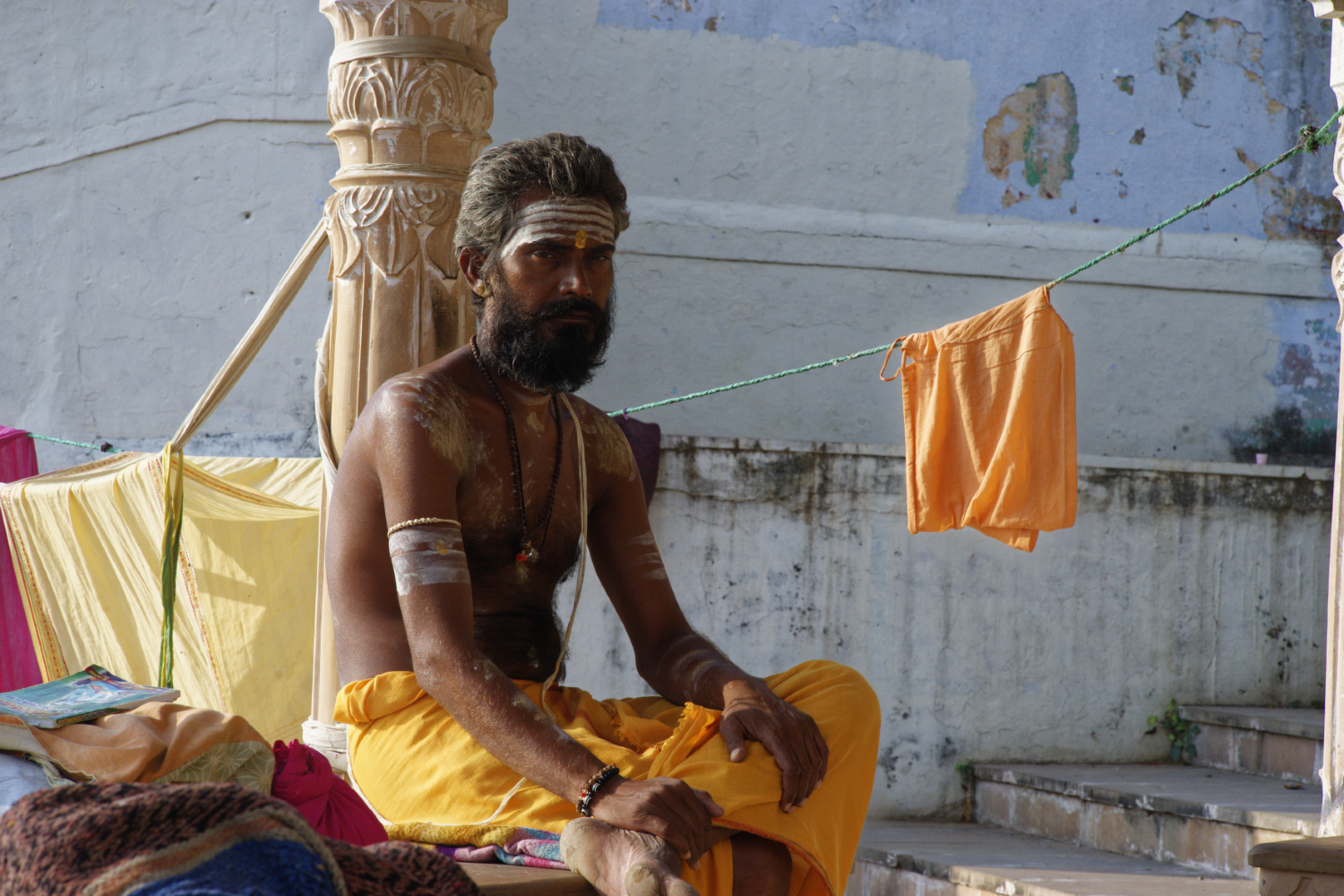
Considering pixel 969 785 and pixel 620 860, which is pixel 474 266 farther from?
pixel 969 785

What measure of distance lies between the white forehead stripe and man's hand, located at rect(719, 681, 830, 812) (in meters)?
0.98

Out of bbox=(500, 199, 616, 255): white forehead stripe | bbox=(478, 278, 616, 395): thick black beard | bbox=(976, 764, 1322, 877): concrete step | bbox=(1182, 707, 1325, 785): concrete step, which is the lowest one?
bbox=(976, 764, 1322, 877): concrete step

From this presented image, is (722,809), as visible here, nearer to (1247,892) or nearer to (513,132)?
(1247,892)

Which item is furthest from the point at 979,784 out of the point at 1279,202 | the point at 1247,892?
the point at 1279,202

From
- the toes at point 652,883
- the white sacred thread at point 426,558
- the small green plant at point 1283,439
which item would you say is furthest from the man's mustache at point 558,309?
the small green plant at point 1283,439

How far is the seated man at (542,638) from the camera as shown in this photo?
6.98ft

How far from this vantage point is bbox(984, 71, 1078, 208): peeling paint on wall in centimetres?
688

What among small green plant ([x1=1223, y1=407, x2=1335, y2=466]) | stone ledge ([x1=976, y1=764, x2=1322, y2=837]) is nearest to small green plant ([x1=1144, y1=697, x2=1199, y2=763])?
stone ledge ([x1=976, y1=764, x2=1322, y2=837])

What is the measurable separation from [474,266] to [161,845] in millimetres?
1568

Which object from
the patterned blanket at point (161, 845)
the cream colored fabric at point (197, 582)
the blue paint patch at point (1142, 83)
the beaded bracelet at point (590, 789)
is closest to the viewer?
the patterned blanket at point (161, 845)

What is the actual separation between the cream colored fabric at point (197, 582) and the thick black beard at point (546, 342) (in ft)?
7.35

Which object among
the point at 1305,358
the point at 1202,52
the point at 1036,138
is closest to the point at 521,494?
the point at 1036,138

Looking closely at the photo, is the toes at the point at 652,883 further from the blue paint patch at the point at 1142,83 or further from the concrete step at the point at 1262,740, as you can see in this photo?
the blue paint patch at the point at 1142,83

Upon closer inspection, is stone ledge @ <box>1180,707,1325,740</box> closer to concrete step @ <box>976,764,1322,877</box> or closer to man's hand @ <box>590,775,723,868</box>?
concrete step @ <box>976,764,1322,877</box>
